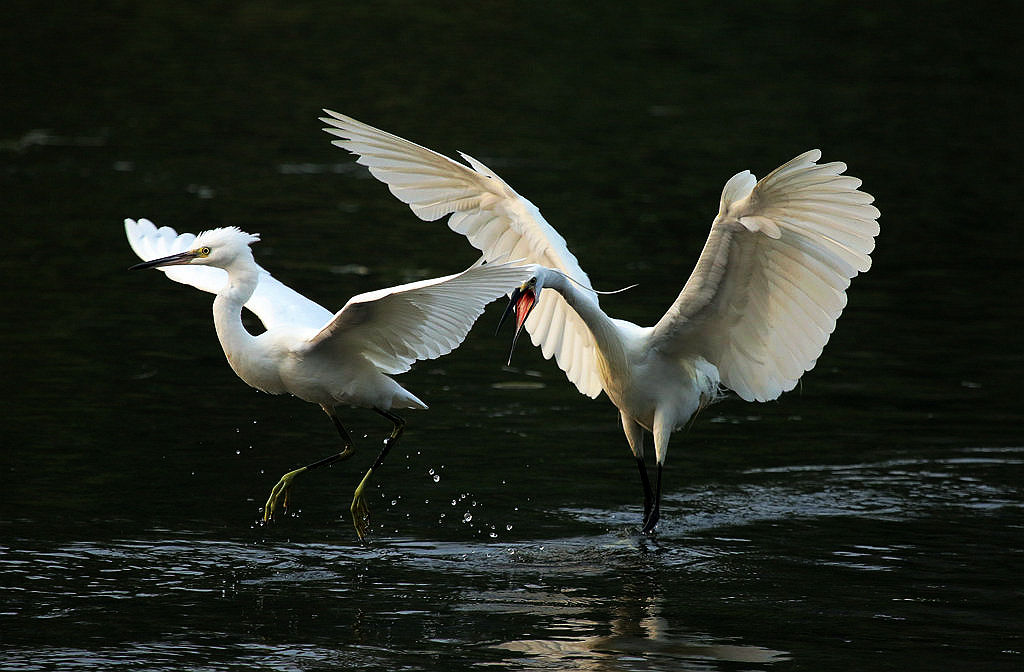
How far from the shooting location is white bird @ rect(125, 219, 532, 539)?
938 cm

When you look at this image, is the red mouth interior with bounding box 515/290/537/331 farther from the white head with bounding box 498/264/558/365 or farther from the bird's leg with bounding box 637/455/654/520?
the bird's leg with bounding box 637/455/654/520

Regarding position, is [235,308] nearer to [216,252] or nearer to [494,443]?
[216,252]

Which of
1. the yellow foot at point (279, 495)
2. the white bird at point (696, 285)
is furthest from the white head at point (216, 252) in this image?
the yellow foot at point (279, 495)

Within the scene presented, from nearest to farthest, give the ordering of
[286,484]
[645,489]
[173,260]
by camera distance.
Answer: [173,260] < [286,484] < [645,489]

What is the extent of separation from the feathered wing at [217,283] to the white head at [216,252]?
683 mm

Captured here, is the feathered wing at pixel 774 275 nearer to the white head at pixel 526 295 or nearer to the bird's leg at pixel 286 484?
the white head at pixel 526 295

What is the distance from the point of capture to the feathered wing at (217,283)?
35.8 ft

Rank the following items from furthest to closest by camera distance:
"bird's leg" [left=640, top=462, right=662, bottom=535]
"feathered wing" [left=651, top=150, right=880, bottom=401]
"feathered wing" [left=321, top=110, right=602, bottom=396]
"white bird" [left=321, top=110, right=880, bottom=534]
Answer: "feathered wing" [left=321, top=110, right=602, bottom=396] → "bird's leg" [left=640, top=462, right=662, bottom=535] → "white bird" [left=321, top=110, right=880, bottom=534] → "feathered wing" [left=651, top=150, right=880, bottom=401]

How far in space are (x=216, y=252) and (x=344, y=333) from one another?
0.95 meters

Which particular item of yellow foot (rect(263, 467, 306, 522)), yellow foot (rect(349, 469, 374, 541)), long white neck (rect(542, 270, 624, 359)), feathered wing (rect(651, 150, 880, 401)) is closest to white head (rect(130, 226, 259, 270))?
yellow foot (rect(263, 467, 306, 522))

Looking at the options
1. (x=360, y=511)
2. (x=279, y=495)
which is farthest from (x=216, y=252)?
(x=360, y=511)

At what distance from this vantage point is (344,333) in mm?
9898

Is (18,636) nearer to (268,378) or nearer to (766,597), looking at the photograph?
(268,378)

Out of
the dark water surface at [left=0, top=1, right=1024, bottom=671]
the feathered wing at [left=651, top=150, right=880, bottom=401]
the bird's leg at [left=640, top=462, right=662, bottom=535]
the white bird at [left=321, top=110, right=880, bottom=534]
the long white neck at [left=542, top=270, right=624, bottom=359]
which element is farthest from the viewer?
the bird's leg at [left=640, top=462, right=662, bottom=535]
